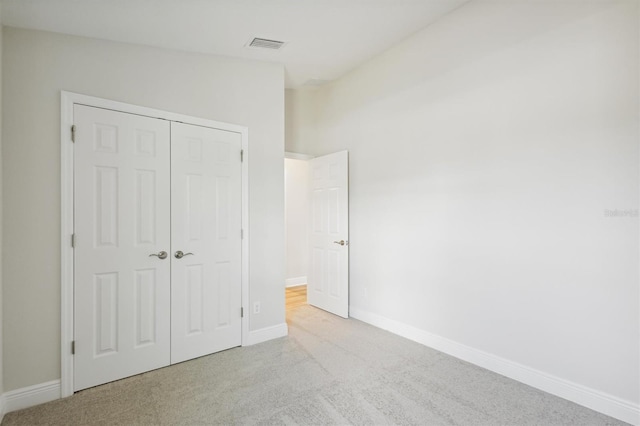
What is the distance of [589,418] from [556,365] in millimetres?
324

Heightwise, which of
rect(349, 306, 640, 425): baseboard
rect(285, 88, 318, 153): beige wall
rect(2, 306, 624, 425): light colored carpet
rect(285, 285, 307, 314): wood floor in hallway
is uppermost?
rect(285, 88, 318, 153): beige wall

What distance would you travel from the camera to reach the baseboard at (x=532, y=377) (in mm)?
1943

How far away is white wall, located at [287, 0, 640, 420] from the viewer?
6.47 ft

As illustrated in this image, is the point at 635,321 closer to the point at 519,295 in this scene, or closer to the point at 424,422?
the point at 519,295

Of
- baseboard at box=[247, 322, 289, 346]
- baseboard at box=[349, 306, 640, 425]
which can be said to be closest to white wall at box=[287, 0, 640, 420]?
baseboard at box=[349, 306, 640, 425]

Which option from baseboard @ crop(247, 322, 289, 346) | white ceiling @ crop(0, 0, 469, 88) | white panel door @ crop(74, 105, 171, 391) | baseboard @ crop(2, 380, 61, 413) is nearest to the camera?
baseboard @ crop(2, 380, 61, 413)

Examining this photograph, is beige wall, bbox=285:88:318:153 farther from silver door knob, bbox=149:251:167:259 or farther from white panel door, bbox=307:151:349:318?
silver door knob, bbox=149:251:167:259

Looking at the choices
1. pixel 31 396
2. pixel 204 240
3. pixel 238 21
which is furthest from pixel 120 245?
pixel 238 21

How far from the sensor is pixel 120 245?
252cm

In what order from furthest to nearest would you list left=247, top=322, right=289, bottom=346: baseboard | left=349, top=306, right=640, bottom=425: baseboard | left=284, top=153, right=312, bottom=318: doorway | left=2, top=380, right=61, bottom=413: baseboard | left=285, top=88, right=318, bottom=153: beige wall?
left=284, top=153, right=312, bottom=318: doorway < left=285, top=88, right=318, bottom=153: beige wall < left=247, top=322, right=289, bottom=346: baseboard < left=2, top=380, right=61, bottom=413: baseboard < left=349, top=306, right=640, bottom=425: baseboard

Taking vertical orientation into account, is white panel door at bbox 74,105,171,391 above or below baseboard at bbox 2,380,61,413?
above

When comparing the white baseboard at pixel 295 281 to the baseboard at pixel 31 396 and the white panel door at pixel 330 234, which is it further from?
the baseboard at pixel 31 396

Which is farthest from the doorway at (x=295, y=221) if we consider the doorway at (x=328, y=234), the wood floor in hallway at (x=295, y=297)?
the doorway at (x=328, y=234)

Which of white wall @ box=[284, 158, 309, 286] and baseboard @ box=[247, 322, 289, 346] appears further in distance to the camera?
white wall @ box=[284, 158, 309, 286]
